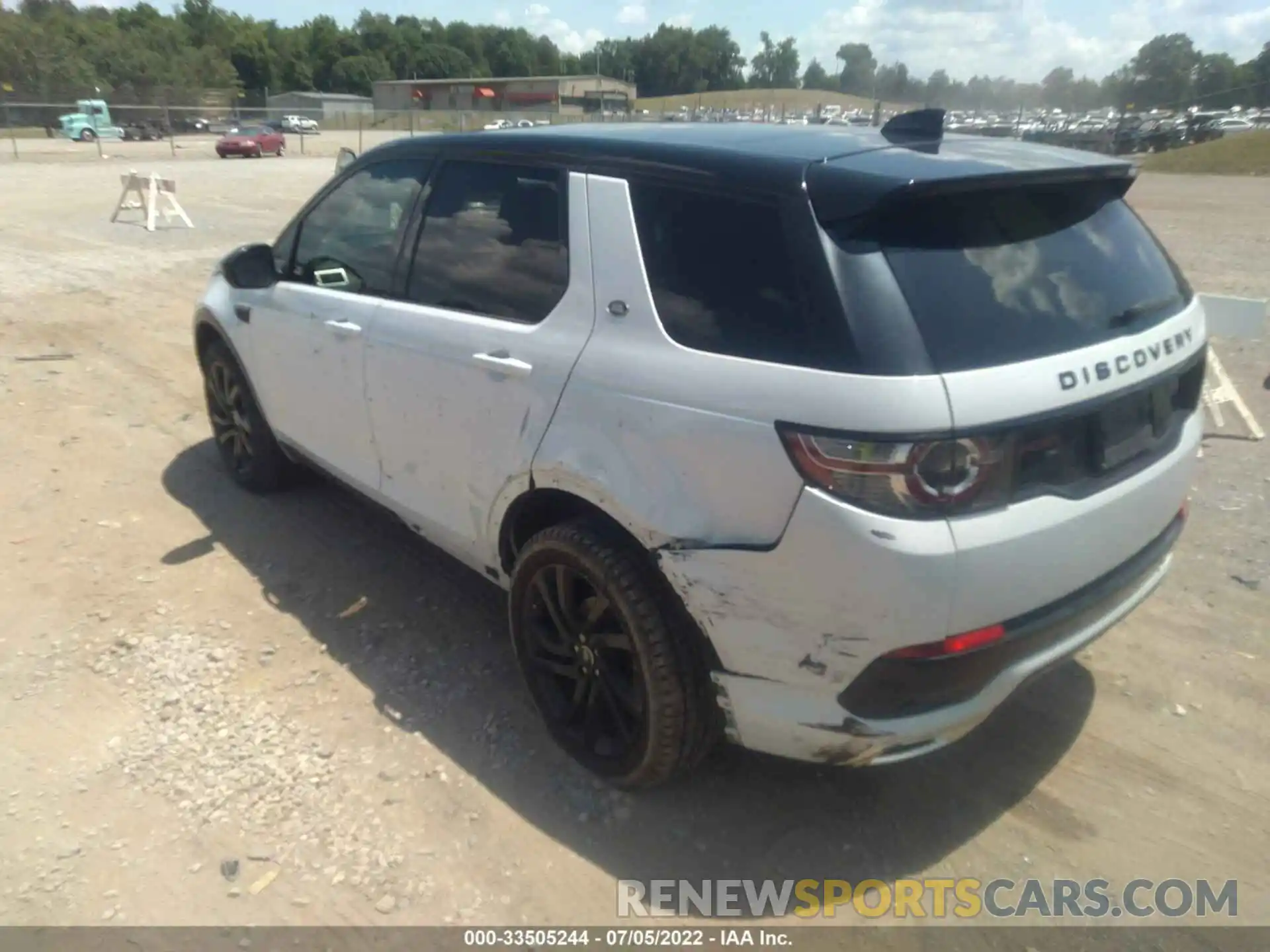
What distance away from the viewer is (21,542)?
15.0 ft

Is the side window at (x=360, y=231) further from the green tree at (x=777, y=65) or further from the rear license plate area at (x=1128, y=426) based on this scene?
the green tree at (x=777, y=65)

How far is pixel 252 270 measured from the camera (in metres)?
4.29

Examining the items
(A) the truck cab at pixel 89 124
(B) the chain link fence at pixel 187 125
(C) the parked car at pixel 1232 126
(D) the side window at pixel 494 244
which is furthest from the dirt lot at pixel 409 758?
(A) the truck cab at pixel 89 124

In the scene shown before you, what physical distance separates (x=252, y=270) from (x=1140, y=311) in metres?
3.57

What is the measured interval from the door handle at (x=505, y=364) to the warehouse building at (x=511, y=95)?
64.8 metres

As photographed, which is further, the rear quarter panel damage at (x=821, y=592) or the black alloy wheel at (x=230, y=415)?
the black alloy wheel at (x=230, y=415)

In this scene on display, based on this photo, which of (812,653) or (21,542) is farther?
(21,542)

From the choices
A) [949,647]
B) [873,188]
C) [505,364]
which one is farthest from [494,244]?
[949,647]

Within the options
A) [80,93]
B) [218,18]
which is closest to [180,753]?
[80,93]

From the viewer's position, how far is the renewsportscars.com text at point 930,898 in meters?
2.56

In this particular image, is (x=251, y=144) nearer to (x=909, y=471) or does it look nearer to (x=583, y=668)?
(x=583, y=668)

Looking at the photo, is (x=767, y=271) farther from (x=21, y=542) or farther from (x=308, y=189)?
(x=308, y=189)

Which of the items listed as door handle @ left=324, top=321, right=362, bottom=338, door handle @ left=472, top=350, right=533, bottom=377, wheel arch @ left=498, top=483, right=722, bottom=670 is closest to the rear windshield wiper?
wheel arch @ left=498, top=483, right=722, bottom=670

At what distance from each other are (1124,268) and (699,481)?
1418mm
